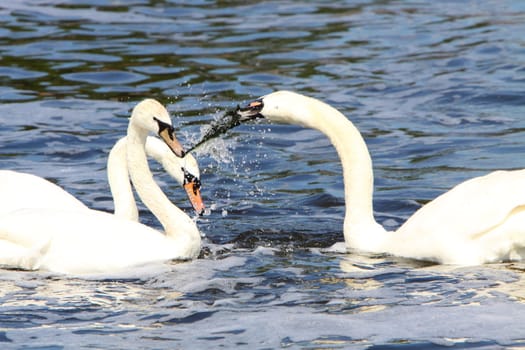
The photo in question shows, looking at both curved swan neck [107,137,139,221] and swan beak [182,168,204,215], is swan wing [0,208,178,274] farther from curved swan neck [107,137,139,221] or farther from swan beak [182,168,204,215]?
curved swan neck [107,137,139,221]

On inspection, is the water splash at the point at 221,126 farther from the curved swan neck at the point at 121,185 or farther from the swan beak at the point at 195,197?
the curved swan neck at the point at 121,185

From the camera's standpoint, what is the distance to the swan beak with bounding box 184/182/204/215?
9.62 m

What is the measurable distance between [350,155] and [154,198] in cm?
151

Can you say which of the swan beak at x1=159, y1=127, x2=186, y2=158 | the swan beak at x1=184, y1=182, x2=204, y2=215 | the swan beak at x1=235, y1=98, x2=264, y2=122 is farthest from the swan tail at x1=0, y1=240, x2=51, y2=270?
the swan beak at x1=235, y1=98, x2=264, y2=122

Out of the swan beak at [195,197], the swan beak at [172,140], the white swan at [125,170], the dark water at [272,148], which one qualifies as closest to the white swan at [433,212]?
the dark water at [272,148]

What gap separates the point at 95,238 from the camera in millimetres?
9023

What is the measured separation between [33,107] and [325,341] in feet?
29.3

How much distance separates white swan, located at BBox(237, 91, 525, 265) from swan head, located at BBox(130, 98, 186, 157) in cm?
57

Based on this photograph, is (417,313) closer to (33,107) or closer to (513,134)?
(513,134)

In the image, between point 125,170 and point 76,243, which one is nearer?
point 76,243

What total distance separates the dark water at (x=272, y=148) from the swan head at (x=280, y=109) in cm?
98

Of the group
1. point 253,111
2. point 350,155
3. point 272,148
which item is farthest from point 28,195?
point 272,148

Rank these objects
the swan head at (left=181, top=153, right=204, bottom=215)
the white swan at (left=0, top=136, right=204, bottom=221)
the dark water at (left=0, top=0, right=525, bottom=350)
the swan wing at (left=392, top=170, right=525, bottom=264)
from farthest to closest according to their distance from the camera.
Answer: the white swan at (left=0, top=136, right=204, bottom=221), the swan head at (left=181, top=153, right=204, bottom=215), the swan wing at (left=392, top=170, right=525, bottom=264), the dark water at (left=0, top=0, right=525, bottom=350)

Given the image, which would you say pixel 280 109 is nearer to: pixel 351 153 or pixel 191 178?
pixel 351 153
